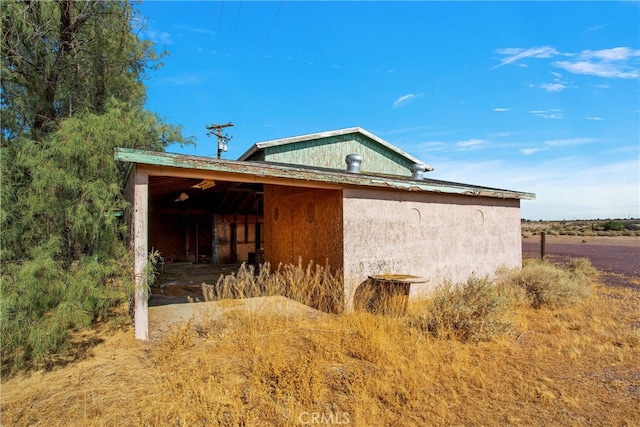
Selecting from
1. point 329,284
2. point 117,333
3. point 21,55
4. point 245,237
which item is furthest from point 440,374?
point 245,237

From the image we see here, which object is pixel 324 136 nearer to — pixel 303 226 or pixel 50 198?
pixel 303 226

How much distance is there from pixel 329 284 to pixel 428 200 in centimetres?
332

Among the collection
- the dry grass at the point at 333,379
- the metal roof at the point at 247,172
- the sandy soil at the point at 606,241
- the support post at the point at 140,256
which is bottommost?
the dry grass at the point at 333,379

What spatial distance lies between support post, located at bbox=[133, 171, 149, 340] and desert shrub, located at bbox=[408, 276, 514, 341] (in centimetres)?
410

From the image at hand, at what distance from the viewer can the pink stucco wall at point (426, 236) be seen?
23.4ft

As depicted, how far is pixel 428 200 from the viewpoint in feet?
27.7

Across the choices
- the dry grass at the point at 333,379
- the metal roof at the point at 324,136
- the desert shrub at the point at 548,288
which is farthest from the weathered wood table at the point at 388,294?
the metal roof at the point at 324,136

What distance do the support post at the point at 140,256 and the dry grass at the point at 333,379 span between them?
9.5 inches

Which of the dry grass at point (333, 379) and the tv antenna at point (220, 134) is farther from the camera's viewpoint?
the tv antenna at point (220, 134)

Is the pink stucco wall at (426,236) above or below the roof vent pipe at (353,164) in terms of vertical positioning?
below

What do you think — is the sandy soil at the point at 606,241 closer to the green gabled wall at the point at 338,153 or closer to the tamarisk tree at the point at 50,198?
the green gabled wall at the point at 338,153

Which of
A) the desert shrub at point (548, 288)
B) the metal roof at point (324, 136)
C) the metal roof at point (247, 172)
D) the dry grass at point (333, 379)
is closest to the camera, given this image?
the dry grass at point (333, 379)

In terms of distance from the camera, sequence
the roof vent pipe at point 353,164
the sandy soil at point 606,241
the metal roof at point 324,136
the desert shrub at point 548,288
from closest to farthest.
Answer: the desert shrub at point 548,288 < the roof vent pipe at point 353,164 < the metal roof at point 324,136 < the sandy soil at point 606,241

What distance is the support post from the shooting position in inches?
195
